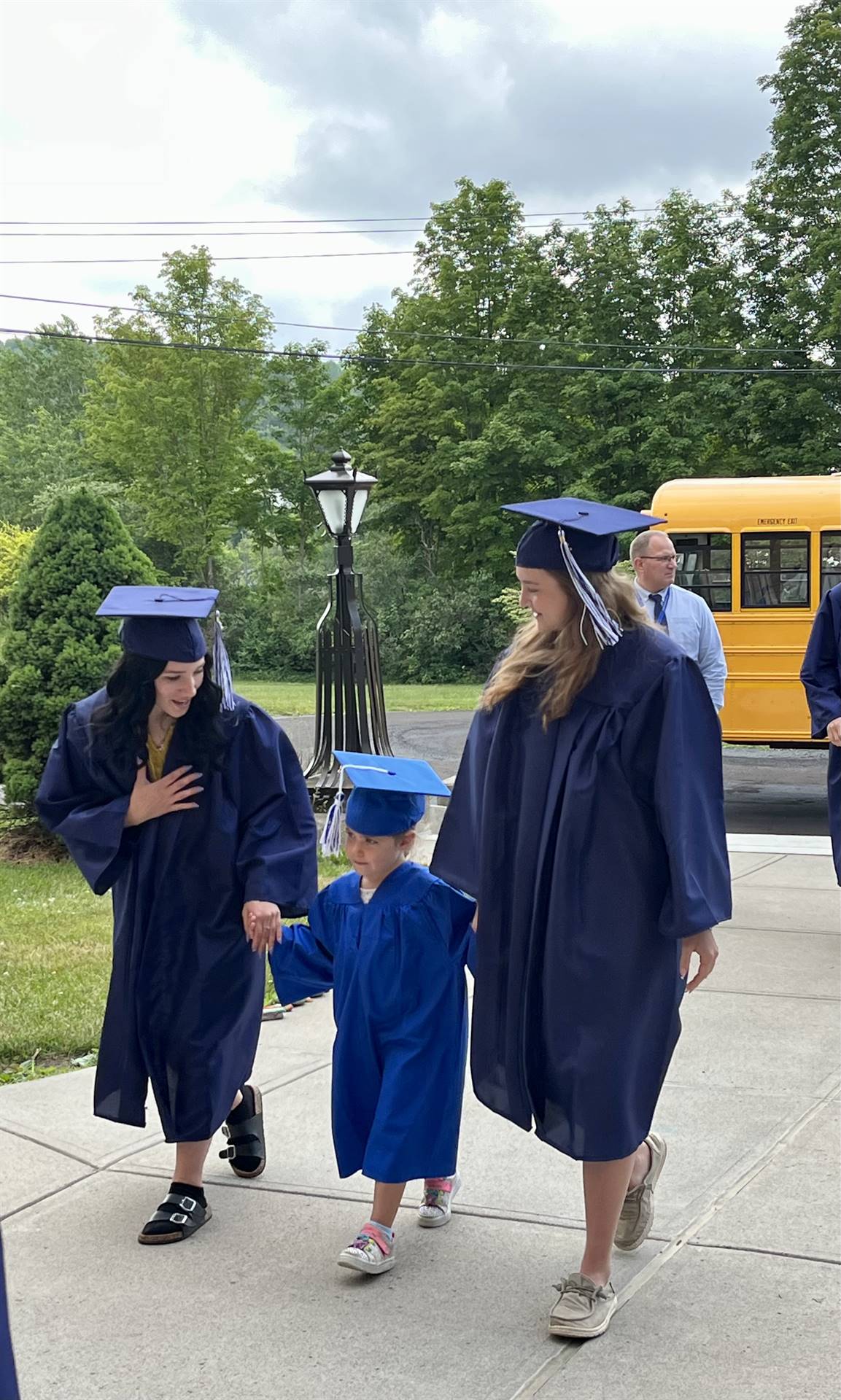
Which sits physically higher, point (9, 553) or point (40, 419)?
point (40, 419)

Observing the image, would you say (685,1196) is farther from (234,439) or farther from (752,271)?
(234,439)

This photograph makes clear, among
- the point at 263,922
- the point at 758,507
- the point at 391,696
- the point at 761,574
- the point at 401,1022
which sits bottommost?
the point at 391,696

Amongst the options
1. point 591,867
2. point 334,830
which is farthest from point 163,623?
point 591,867

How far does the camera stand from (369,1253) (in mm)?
3295

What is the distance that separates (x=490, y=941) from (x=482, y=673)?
30.4m

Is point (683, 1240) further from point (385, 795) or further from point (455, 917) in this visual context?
point (385, 795)

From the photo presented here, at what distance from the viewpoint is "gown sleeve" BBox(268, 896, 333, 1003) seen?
11.7 feet

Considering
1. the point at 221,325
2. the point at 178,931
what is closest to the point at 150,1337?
the point at 178,931

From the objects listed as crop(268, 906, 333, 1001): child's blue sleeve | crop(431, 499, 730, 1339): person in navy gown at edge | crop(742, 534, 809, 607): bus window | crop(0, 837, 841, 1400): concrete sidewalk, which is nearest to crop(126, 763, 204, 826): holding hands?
crop(268, 906, 333, 1001): child's blue sleeve

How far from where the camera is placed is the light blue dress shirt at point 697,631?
7.39 m

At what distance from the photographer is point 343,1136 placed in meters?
3.44

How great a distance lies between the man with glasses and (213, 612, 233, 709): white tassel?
11.2 feet

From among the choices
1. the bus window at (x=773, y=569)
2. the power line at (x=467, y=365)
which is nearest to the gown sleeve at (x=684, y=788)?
the bus window at (x=773, y=569)

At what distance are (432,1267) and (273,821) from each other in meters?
1.21
